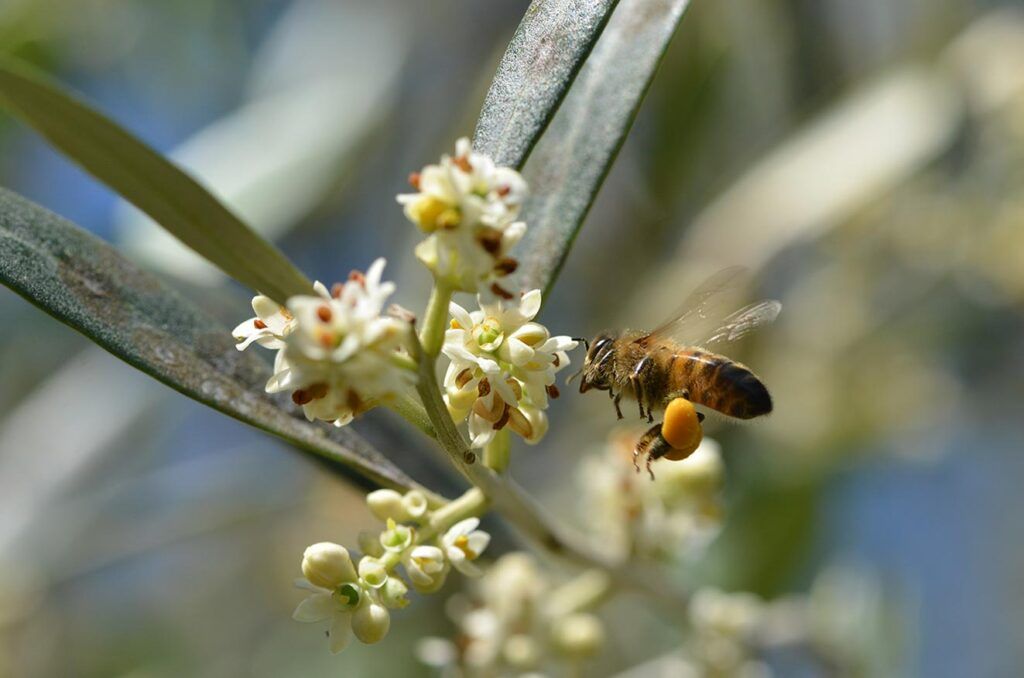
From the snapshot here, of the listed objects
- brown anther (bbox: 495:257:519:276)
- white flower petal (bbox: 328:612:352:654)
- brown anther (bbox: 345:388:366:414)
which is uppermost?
brown anther (bbox: 495:257:519:276)

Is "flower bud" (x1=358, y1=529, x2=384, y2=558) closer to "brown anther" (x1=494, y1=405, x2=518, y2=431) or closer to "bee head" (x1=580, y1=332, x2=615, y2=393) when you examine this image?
"brown anther" (x1=494, y1=405, x2=518, y2=431)

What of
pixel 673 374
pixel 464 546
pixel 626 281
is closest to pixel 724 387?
pixel 673 374

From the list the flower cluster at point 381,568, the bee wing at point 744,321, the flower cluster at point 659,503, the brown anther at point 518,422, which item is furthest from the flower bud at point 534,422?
the flower cluster at point 659,503

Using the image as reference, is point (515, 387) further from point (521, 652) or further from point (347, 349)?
point (521, 652)

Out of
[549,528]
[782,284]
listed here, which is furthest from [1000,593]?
[549,528]

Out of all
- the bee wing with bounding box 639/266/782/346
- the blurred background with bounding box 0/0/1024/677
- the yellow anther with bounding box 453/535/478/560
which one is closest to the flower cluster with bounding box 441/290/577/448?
the yellow anther with bounding box 453/535/478/560

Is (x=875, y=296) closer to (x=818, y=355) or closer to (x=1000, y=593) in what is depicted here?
(x=818, y=355)

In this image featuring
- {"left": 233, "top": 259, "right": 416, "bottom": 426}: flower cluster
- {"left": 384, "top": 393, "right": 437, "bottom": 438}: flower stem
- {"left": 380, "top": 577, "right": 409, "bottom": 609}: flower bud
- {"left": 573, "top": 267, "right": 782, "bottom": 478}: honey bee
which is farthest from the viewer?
{"left": 573, "top": 267, "right": 782, "bottom": 478}: honey bee
